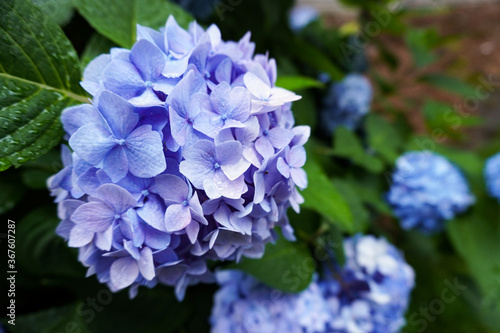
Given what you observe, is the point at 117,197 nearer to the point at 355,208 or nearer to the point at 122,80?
the point at 122,80

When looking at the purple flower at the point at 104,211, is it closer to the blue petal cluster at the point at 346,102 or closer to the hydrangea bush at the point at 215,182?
the hydrangea bush at the point at 215,182

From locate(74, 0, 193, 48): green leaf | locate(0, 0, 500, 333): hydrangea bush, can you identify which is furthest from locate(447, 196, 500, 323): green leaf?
locate(74, 0, 193, 48): green leaf

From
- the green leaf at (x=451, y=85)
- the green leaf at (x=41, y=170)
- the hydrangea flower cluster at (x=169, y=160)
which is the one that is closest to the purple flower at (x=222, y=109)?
the hydrangea flower cluster at (x=169, y=160)

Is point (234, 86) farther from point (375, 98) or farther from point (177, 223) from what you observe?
point (375, 98)

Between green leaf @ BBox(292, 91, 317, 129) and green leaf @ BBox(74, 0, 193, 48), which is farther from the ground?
green leaf @ BBox(74, 0, 193, 48)

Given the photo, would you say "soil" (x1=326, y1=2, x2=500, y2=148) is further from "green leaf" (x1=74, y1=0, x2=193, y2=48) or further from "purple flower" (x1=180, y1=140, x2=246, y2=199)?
"purple flower" (x1=180, y1=140, x2=246, y2=199)

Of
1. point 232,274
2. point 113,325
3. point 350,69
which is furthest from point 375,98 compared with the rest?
point 113,325

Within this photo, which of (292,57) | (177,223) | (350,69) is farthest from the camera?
(350,69)
